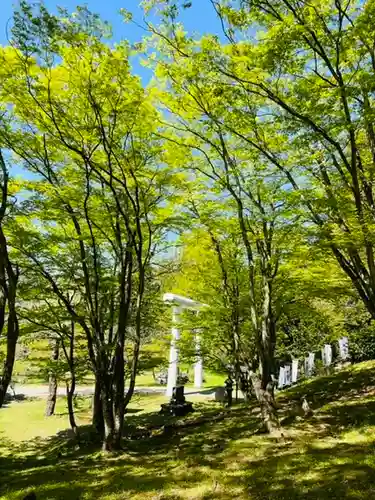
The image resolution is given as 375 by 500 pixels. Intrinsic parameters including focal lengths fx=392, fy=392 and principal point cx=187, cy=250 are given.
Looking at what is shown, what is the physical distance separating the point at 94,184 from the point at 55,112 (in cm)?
224

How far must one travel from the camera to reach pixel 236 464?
6.09 metres

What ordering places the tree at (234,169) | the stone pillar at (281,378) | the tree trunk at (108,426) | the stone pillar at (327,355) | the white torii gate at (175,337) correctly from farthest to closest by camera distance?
the stone pillar at (281,378), the stone pillar at (327,355), the white torii gate at (175,337), the tree trunk at (108,426), the tree at (234,169)

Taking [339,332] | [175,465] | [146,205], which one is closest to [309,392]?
[339,332]

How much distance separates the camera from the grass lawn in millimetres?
5023

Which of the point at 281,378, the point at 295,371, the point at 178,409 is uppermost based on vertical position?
the point at 295,371

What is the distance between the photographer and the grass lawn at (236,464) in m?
5.02

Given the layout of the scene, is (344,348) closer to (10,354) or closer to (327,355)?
(327,355)

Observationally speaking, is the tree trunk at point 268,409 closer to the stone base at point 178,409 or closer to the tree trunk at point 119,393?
the tree trunk at point 119,393

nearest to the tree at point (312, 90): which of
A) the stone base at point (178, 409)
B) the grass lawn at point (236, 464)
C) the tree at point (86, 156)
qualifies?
the tree at point (86, 156)

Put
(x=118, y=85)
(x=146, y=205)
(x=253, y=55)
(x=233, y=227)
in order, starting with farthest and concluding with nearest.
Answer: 1. (x=233, y=227)
2. (x=146, y=205)
3. (x=118, y=85)
4. (x=253, y=55)

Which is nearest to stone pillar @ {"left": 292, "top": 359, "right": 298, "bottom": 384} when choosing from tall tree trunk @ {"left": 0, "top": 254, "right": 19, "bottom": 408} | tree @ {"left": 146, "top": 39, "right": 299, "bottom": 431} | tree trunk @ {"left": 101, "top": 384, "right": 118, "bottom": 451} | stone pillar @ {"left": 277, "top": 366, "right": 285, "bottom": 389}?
stone pillar @ {"left": 277, "top": 366, "right": 285, "bottom": 389}

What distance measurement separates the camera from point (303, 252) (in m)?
9.26

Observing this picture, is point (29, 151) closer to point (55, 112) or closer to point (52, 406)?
point (55, 112)

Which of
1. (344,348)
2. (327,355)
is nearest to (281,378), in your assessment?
(327,355)
